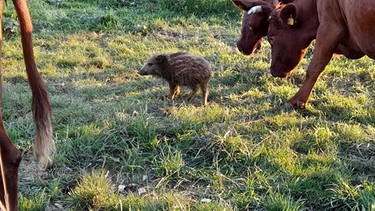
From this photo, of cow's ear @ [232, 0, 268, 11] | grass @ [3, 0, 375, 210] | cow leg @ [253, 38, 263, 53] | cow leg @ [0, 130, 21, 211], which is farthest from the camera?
cow leg @ [253, 38, 263, 53]

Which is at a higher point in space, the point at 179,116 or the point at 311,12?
the point at 311,12

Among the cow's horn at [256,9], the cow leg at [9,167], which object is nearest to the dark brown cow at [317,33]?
the cow's horn at [256,9]

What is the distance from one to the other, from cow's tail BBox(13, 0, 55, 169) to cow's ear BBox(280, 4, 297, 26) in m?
2.61

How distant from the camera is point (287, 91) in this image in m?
5.14

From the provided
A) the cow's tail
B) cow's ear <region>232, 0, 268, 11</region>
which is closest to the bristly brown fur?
cow's ear <region>232, 0, 268, 11</region>

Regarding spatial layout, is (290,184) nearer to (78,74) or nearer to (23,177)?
(23,177)

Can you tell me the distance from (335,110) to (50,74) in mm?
Result: 2964

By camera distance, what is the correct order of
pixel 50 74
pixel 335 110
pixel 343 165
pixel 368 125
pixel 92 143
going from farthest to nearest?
1. pixel 50 74
2. pixel 335 110
3. pixel 368 125
4. pixel 92 143
5. pixel 343 165

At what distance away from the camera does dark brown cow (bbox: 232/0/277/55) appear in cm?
574

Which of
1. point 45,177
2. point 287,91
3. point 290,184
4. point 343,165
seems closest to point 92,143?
point 45,177

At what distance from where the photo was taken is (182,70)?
493cm

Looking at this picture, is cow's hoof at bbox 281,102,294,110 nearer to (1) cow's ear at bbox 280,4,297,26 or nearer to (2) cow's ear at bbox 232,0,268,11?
(1) cow's ear at bbox 280,4,297,26

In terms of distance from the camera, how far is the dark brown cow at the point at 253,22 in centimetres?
574

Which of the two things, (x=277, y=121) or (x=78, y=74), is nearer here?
(x=277, y=121)
